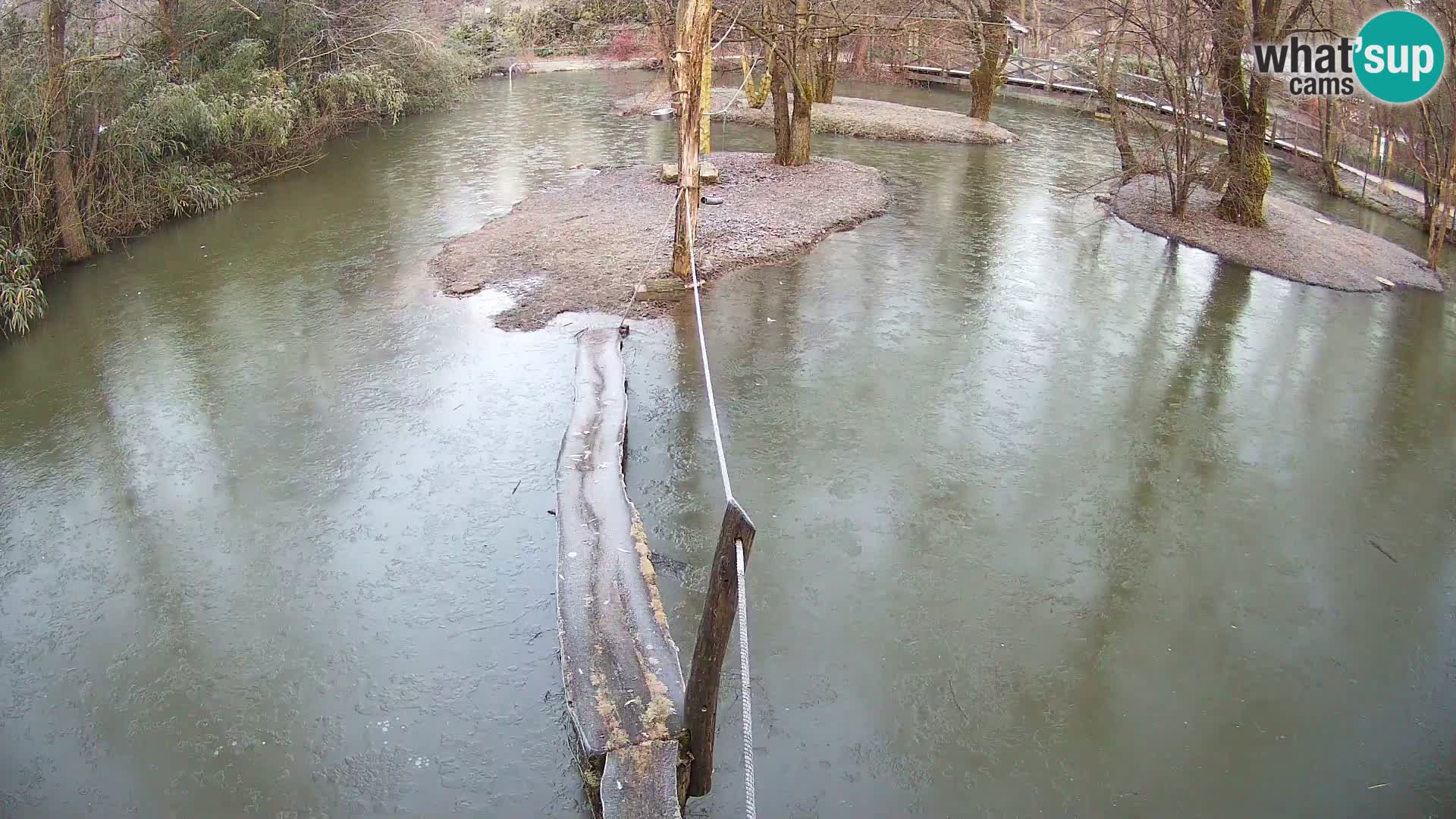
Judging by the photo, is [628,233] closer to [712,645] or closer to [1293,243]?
[1293,243]

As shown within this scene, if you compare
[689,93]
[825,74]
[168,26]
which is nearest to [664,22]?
[825,74]

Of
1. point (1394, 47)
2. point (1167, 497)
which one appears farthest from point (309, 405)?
point (1394, 47)

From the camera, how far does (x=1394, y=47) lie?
36.5 ft

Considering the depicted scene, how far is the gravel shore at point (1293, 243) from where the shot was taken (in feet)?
33.5

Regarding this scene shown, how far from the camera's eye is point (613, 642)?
13.4ft

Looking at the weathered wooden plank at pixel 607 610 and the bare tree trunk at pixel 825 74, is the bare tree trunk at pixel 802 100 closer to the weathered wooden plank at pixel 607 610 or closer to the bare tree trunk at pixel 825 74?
the bare tree trunk at pixel 825 74

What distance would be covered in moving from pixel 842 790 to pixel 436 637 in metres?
2.10

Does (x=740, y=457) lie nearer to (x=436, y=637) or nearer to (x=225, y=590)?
(x=436, y=637)

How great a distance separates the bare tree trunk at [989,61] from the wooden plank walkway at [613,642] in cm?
1495

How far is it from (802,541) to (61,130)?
9.40m

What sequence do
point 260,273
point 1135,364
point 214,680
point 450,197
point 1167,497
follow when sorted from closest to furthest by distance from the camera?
point 214,680
point 1167,497
point 1135,364
point 260,273
point 450,197

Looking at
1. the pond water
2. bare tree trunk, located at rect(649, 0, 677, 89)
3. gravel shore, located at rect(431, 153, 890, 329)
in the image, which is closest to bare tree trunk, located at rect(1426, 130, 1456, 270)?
the pond water

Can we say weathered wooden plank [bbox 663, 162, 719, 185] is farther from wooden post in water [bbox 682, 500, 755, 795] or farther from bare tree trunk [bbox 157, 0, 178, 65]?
wooden post in water [bbox 682, 500, 755, 795]

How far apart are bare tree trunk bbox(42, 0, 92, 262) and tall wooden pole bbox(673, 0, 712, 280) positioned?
6.45 meters
